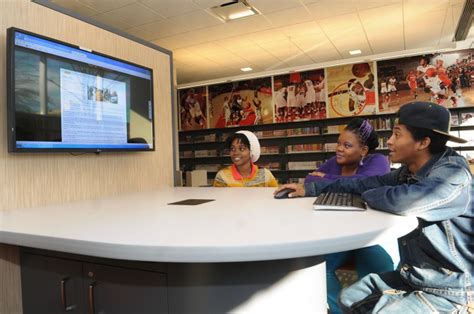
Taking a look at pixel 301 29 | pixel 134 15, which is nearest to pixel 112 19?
pixel 134 15

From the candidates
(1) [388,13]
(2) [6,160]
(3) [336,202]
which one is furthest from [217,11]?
(3) [336,202]

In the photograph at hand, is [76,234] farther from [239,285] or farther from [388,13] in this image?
[388,13]

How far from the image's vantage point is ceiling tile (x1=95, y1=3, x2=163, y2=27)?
4570 millimetres

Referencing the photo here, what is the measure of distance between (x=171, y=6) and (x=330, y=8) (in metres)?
2.19

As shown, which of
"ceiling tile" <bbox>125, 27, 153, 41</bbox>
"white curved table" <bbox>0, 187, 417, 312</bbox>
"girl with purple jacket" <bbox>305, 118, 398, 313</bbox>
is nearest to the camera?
"white curved table" <bbox>0, 187, 417, 312</bbox>

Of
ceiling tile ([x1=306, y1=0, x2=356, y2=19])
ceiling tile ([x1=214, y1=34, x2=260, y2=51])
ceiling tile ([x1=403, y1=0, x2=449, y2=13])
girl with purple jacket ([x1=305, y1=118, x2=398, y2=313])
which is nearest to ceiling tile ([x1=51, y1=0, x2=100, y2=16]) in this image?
ceiling tile ([x1=214, y1=34, x2=260, y2=51])

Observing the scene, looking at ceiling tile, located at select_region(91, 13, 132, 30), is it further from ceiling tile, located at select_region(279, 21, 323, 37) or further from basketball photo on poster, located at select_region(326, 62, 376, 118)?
basketball photo on poster, located at select_region(326, 62, 376, 118)

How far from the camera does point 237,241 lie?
2.57 feet

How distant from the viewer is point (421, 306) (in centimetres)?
108

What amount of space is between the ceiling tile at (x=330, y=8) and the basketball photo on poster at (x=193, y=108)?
12.1ft

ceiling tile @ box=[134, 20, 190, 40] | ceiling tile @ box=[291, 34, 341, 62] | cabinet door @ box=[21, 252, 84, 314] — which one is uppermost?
ceiling tile @ box=[134, 20, 190, 40]

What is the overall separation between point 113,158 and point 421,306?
1758mm

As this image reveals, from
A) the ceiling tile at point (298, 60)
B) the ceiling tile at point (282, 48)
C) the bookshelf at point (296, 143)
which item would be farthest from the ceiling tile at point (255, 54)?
the bookshelf at point (296, 143)

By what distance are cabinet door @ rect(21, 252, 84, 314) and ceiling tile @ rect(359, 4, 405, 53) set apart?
5078 millimetres
